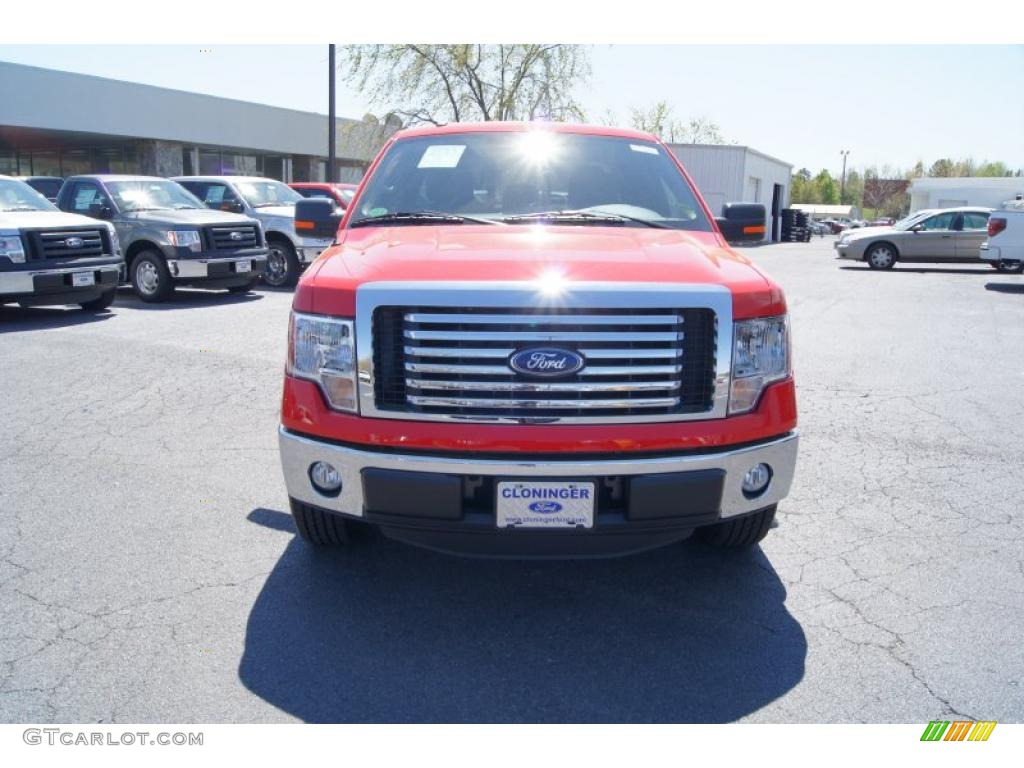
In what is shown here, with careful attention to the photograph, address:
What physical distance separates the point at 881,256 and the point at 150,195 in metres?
17.8

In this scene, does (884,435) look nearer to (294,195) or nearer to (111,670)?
(111,670)

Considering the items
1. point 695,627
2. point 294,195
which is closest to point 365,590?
point 695,627

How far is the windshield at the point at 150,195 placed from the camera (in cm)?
1269

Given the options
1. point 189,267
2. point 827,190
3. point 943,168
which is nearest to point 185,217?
point 189,267

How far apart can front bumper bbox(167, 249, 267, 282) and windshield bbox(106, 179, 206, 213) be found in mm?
1379

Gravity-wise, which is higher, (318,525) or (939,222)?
(939,222)

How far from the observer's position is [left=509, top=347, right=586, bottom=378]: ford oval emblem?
2.88 meters

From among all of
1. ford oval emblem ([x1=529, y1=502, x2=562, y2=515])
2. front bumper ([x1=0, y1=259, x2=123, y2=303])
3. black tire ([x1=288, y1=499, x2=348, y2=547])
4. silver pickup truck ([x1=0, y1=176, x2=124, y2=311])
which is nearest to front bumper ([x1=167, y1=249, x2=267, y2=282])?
silver pickup truck ([x1=0, y1=176, x2=124, y2=311])

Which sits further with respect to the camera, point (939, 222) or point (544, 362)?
point (939, 222)

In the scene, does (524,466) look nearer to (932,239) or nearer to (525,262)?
(525,262)

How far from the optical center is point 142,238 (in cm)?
1218

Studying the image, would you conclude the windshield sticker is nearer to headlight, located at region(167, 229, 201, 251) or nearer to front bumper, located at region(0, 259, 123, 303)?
front bumper, located at region(0, 259, 123, 303)

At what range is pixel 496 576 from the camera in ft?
11.9

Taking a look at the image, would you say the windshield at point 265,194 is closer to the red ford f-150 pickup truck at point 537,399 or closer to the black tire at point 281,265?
the black tire at point 281,265
